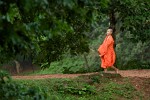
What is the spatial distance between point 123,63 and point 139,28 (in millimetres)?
5160

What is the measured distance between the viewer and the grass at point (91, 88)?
32.9ft

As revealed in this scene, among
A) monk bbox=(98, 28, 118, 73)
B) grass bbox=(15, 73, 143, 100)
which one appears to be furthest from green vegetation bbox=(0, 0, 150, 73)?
grass bbox=(15, 73, 143, 100)

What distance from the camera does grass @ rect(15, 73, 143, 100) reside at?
10.0m

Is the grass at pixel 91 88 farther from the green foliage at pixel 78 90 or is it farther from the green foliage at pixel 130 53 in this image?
the green foliage at pixel 130 53

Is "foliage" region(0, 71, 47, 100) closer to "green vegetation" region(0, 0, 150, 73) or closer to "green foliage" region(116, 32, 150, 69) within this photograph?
"green vegetation" region(0, 0, 150, 73)

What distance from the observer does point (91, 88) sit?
10258 mm

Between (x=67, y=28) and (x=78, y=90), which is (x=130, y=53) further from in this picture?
(x=67, y=28)

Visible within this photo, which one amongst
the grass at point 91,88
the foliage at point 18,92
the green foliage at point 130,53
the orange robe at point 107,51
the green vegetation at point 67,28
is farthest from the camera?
the green foliage at point 130,53

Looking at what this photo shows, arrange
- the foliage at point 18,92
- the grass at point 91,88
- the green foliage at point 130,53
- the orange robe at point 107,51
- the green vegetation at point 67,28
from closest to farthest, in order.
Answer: the green vegetation at point 67,28 < the foliage at point 18,92 < the grass at point 91,88 < the orange robe at point 107,51 < the green foliage at point 130,53

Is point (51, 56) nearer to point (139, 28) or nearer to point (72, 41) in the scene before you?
point (72, 41)

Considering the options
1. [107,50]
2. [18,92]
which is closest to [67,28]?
[18,92]

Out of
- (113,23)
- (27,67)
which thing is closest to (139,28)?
(113,23)

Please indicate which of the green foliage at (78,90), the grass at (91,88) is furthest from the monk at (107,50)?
the green foliage at (78,90)

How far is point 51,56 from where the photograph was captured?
11812 millimetres
